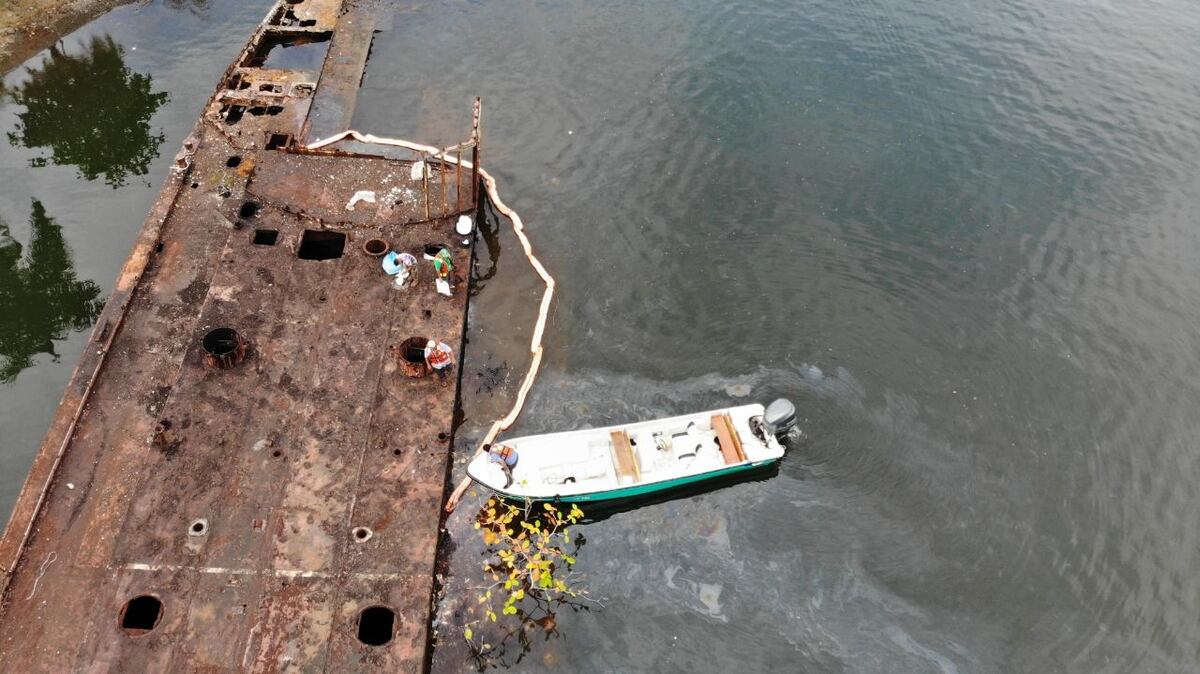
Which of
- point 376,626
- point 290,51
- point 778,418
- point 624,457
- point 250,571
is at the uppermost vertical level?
point 290,51

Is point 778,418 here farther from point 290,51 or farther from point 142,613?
point 290,51

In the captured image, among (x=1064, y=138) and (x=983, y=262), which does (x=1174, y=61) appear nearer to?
(x=1064, y=138)

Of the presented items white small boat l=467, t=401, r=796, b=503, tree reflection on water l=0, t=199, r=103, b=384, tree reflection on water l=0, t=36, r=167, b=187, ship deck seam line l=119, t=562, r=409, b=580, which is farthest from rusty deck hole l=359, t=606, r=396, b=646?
tree reflection on water l=0, t=36, r=167, b=187

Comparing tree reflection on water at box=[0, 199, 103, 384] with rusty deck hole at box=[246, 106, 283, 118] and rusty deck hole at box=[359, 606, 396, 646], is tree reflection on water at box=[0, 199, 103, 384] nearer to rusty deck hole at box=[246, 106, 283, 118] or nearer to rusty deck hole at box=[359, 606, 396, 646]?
rusty deck hole at box=[246, 106, 283, 118]

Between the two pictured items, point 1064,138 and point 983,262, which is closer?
point 983,262

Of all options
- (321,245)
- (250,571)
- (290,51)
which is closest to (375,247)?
(321,245)

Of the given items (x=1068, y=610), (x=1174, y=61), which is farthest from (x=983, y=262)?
(x=1174, y=61)
